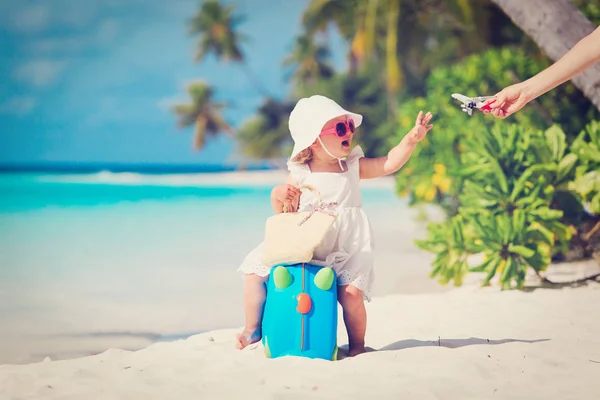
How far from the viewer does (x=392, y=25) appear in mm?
14750

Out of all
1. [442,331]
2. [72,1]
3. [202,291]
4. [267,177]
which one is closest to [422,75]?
[267,177]

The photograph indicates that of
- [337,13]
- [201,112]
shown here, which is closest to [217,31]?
[201,112]

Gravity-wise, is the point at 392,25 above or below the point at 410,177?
above

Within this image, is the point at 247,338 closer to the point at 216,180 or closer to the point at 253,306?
the point at 253,306

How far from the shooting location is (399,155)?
2.91 m

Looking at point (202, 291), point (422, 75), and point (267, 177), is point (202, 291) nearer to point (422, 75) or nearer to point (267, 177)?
point (422, 75)

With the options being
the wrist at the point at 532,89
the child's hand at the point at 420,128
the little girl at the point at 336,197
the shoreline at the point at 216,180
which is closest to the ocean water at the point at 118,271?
the little girl at the point at 336,197

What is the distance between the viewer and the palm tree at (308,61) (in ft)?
82.4

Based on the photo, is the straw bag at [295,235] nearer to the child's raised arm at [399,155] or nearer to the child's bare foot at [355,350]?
the child's raised arm at [399,155]

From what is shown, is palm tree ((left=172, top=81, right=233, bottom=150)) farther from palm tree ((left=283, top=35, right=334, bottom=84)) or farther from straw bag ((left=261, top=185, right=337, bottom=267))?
straw bag ((left=261, top=185, right=337, bottom=267))

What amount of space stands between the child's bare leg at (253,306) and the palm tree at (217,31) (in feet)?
78.5

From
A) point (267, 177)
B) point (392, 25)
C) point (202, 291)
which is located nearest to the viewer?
point (202, 291)

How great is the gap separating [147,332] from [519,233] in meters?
2.14

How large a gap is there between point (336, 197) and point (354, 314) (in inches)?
17.7
